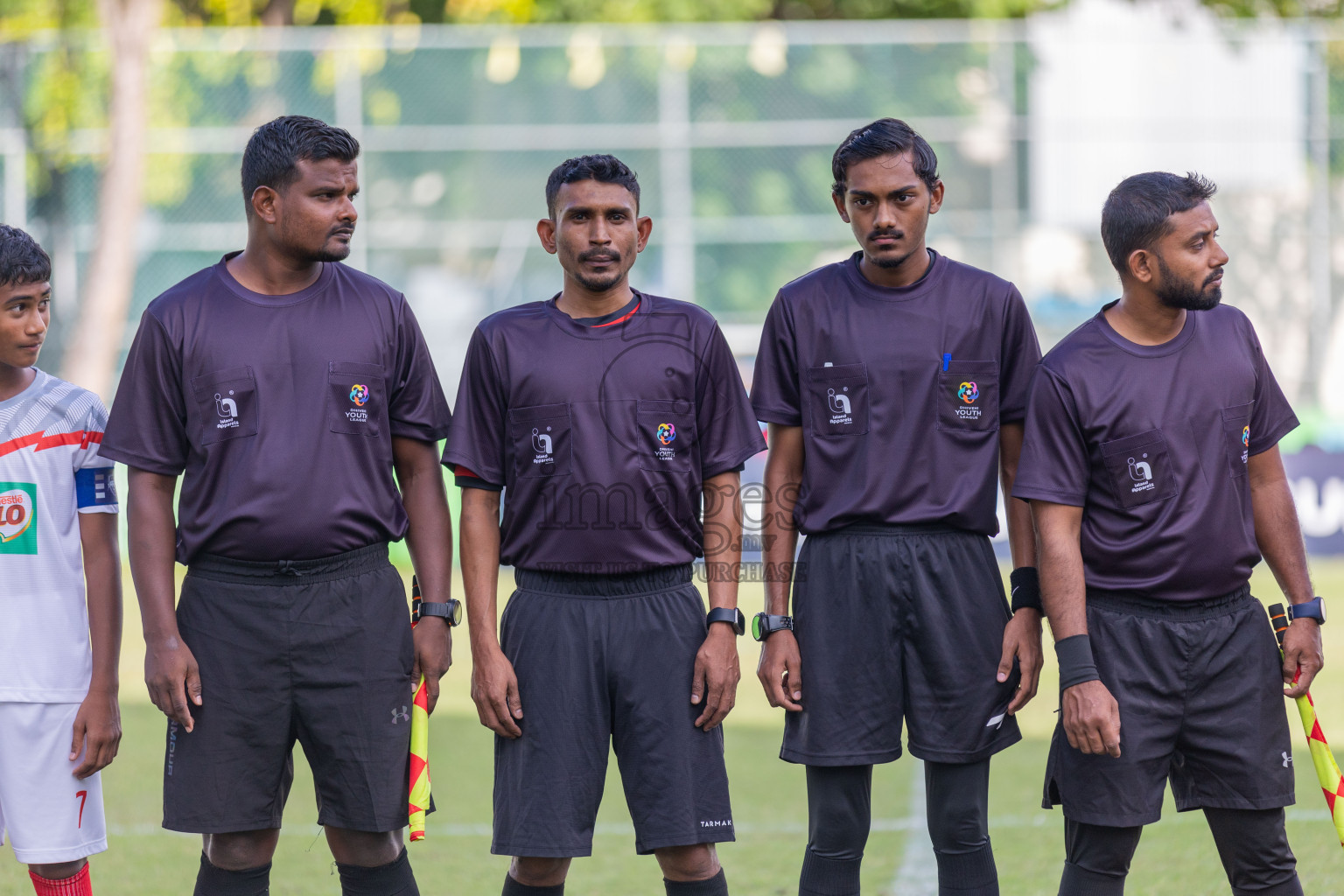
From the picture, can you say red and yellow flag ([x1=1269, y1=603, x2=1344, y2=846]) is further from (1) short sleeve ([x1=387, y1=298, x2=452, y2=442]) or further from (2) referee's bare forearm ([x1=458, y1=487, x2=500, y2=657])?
(1) short sleeve ([x1=387, y1=298, x2=452, y2=442])

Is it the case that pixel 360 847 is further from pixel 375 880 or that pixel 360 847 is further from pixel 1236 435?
pixel 1236 435

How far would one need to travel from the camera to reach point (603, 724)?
3953mm

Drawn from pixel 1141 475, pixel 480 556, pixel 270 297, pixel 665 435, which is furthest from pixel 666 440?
pixel 1141 475

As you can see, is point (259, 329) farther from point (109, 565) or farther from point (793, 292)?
point (793, 292)

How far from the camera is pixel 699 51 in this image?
1477 cm

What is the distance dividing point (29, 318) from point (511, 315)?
131cm

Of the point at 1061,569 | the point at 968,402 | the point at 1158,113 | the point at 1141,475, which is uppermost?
the point at 1158,113

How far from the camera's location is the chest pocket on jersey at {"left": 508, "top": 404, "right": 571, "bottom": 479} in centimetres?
→ 397

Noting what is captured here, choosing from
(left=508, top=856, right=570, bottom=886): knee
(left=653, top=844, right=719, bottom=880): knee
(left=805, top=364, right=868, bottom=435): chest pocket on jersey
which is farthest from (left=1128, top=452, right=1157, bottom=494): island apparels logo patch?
(left=508, top=856, right=570, bottom=886): knee

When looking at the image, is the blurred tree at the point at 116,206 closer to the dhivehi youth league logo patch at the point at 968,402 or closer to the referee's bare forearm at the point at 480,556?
the referee's bare forearm at the point at 480,556

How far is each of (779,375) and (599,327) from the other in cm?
57

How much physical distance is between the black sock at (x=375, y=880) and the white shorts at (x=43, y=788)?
0.70 metres

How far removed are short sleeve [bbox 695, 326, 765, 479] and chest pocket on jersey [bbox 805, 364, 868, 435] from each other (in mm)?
193

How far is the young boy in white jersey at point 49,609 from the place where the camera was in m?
3.91
